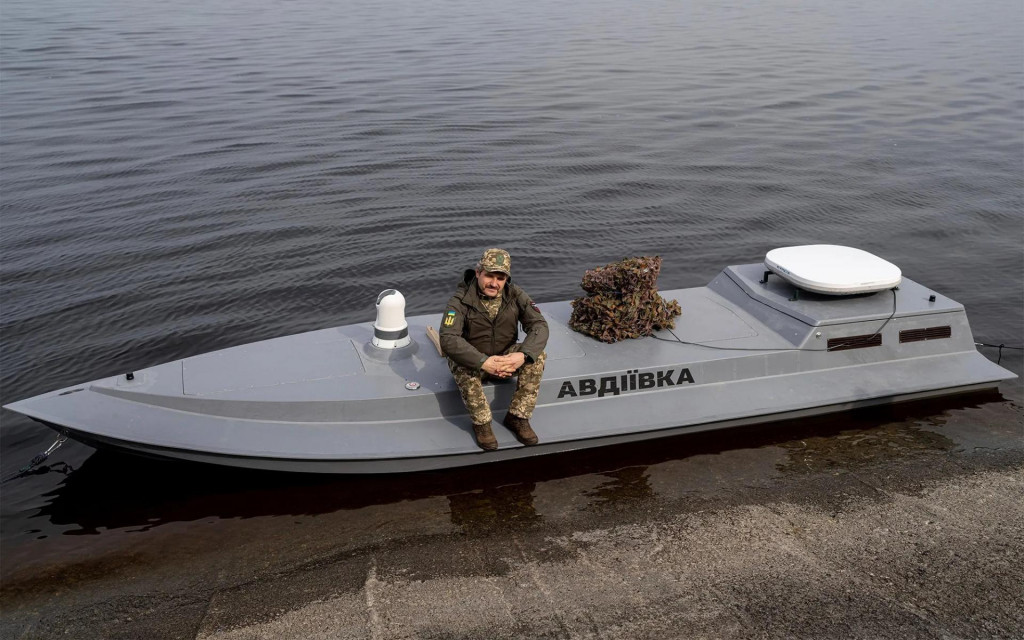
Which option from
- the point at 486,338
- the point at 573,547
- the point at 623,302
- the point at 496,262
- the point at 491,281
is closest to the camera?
the point at 573,547

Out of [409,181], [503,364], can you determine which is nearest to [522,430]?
[503,364]

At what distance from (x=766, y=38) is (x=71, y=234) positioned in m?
33.2

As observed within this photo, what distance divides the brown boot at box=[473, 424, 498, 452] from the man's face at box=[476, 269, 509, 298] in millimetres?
1178

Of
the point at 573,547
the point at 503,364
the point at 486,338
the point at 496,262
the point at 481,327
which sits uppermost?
the point at 496,262

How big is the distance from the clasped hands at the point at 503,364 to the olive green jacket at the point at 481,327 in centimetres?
5

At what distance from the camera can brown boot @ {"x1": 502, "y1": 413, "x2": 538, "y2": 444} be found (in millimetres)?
7746

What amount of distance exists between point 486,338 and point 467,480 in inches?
54.6

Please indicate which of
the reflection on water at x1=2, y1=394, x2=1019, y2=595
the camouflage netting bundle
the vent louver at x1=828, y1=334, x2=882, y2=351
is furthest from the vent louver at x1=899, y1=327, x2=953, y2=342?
the camouflage netting bundle

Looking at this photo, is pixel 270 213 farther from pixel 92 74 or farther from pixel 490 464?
pixel 92 74

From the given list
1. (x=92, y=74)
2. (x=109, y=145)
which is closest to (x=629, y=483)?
(x=109, y=145)

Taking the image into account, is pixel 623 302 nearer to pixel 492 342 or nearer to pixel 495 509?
pixel 492 342

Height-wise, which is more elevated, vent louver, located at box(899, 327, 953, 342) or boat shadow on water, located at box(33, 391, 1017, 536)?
vent louver, located at box(899, 327, 953, 342)

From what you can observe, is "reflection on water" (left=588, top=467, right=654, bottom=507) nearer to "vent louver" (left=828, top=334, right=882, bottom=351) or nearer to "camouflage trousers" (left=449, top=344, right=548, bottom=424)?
"camouflage trousers" (left=449, top=344, right=548, bottom=424)

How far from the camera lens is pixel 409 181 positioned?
1783 centimetres
